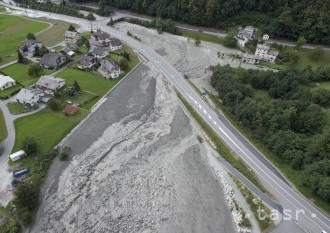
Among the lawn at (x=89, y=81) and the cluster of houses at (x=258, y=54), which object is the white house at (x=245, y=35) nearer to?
the cluster of houses at (x=258, y=54)

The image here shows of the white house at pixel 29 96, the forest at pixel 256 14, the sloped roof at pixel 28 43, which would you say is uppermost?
the forest at pixel 256 14

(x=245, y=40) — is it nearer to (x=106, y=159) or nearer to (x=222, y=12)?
(x=222, y=12)

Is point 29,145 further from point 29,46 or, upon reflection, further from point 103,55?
point 29,46

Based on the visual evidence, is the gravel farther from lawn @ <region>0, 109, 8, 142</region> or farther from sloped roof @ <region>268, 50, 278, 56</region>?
sloped roof @ <region>268, 50, 278, 56</region>

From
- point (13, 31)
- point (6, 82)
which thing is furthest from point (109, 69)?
point (13, 31)

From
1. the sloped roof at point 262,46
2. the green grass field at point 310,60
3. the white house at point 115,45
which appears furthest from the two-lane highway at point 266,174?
the green grass field at point 310,60

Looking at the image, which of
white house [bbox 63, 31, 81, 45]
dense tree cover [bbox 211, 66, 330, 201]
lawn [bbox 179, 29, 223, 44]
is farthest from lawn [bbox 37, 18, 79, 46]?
dense tree cover [bbox 211, 66, 330, 201]

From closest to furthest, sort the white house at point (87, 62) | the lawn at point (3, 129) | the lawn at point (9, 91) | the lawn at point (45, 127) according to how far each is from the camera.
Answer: the lawn at point (45, 127)
the lawn at point (3, 129)
the lawn at point (9, 91)
the white house at point (87, 62)
